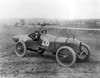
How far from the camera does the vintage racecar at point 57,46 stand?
13.2ft

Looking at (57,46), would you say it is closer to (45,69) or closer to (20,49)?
(45,69)

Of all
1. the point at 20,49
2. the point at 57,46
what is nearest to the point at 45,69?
the point at 57,46

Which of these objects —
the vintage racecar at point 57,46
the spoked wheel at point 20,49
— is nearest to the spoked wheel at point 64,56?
the vintage racecar at point 57,46

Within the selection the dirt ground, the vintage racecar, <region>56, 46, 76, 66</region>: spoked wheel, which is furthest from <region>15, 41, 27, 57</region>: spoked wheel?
<region>56, 46, 76, 66</region>: spoked wheel

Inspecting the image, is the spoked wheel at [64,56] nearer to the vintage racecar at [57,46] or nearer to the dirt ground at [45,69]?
the vintage racecar at [57,46]

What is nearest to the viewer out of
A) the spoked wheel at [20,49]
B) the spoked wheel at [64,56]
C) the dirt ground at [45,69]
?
the dirt ground at [45,69]

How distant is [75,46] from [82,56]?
78 cm

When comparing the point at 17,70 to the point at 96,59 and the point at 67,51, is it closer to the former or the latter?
the point at 67,51

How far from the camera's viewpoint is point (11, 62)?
4391mm

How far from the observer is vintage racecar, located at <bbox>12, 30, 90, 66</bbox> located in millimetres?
4016

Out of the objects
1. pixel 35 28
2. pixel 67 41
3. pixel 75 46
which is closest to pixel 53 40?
pixel 67 41

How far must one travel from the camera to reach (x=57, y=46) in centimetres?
435

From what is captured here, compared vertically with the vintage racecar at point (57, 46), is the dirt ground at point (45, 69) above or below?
below

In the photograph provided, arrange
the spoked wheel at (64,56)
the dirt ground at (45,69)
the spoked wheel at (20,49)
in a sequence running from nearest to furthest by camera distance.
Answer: the dirt ground at (45,69) → the spoked wheel at (64,56) → the spoked wheel at (20,49)
